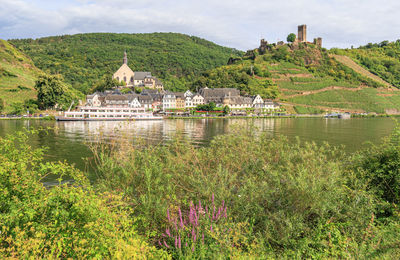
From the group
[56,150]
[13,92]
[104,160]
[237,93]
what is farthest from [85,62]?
[104,160]

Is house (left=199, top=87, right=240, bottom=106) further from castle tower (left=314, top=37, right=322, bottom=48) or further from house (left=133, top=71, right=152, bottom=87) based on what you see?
castle tower (left=314, top=37, right=322, bottom=48)

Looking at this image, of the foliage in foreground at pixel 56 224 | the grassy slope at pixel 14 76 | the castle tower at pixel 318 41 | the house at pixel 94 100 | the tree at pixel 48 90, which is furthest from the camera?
the castle tower at pixel 318 41

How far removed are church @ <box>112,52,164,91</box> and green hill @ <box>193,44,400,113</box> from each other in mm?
17939

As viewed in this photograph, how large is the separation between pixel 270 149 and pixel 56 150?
22.4m

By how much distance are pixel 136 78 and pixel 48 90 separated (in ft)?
145

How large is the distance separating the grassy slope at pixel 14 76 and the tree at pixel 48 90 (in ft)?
23.0

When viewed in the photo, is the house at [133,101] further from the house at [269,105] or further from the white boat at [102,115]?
the house at [269,105]

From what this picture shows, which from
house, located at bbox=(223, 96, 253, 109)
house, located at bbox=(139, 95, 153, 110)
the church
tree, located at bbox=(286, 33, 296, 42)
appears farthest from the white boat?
tree, located at bbox=(286, 33, 296, 42)

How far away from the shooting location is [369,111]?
11975cm

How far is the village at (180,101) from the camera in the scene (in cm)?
9423

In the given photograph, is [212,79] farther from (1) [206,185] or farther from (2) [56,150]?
(1) [206,185]

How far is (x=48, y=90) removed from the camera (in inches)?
3223

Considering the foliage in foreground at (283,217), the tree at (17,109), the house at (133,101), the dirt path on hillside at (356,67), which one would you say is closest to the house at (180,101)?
the house at (133,101)

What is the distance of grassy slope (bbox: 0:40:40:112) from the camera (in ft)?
284
